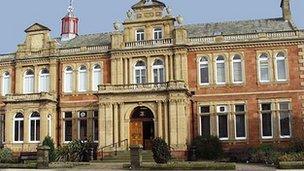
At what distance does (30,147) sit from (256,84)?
2100cm

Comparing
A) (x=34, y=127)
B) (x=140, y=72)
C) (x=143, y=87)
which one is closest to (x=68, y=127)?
(x=34, y=127)

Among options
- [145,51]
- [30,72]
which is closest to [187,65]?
[145,51]

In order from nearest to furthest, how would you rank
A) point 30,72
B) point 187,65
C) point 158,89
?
point 158,89
point 187,65
point 30,72

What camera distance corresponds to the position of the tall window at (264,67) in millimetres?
43344

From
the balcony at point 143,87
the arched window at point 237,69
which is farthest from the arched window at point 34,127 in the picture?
the arched window at point 237,69

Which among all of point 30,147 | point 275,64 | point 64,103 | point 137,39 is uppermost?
point 137,39

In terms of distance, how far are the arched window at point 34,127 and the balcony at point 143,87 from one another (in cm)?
767

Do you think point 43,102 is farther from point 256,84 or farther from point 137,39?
point 256,84

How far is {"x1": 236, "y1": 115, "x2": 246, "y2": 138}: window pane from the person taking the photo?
4312 cm

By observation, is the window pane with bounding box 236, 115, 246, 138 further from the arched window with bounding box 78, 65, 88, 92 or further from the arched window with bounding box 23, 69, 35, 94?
the arched window with bounding box 23, 69, 35, 94

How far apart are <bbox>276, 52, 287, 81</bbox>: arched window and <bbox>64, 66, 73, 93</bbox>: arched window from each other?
18.8 meters

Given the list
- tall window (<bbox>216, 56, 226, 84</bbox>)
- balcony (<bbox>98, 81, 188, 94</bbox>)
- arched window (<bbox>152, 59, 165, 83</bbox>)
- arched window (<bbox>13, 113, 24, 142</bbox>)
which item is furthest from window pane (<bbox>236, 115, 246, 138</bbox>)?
arched window (<bbox>13, 113, 24, 142</bbox>)

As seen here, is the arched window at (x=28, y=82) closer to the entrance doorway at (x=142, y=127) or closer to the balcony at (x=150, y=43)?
the balcony at (x=150, y=43)

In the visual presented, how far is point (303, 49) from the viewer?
1690 inches
